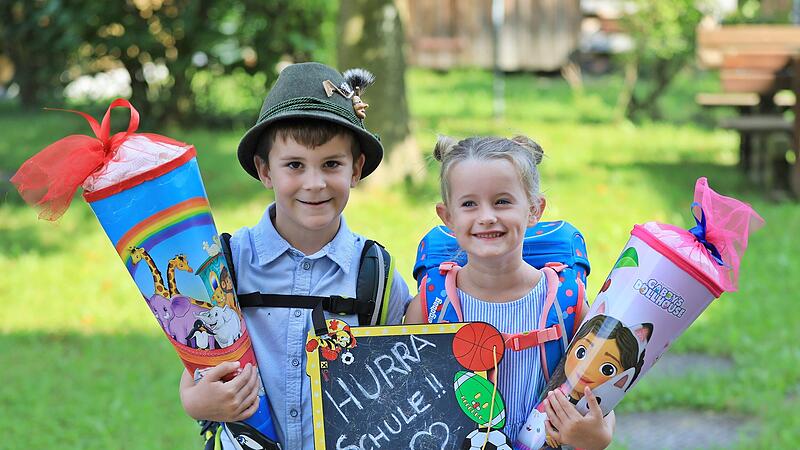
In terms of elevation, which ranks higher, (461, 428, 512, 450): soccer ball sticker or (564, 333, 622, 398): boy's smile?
(564, 333, 622, 398): boy's smile

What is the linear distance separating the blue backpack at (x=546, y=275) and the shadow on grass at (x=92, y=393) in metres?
2.29

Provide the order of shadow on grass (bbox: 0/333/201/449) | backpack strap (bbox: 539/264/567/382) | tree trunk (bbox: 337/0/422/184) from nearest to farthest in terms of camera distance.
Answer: backpack strap (bbox: 539/264/567/382) → shadow on grass (bbox: 0/333/201/449) → tree trunk (bbox: 337/0/422/184)

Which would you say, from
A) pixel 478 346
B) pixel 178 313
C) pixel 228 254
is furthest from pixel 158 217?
pixel 478 346

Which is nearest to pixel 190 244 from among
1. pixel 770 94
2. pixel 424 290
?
pixel 424 290

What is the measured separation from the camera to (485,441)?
2549 mm

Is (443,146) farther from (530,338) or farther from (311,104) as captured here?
(530,338)

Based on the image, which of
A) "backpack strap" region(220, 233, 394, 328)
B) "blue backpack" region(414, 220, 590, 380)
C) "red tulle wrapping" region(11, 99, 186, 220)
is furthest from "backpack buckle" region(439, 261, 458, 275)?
"red tulle wrapping" region(11, 99, 186, 220)

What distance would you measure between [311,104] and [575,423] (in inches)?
39.7

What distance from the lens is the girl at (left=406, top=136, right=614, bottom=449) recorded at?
2.62 metres

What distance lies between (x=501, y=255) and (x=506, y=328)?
0.19 metres

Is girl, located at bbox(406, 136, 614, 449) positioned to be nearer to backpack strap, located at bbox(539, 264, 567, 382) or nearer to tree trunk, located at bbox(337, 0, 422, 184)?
backpack strap, located at bbox(539, 264, 567, 382)

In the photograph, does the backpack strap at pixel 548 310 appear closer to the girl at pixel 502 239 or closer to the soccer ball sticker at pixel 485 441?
the girl at pixel 502 239

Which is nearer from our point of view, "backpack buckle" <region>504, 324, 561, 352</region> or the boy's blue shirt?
"backpack buckle" <region>504, 324, 561, 352</region>

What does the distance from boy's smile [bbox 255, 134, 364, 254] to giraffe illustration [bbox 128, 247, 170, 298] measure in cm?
39
